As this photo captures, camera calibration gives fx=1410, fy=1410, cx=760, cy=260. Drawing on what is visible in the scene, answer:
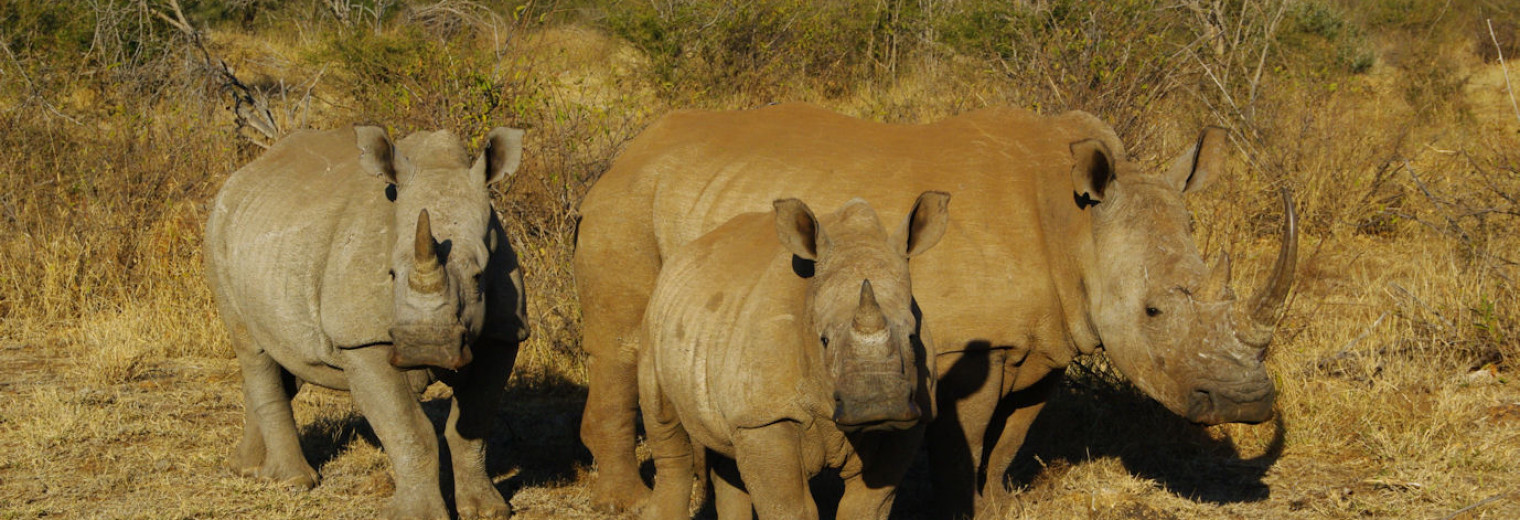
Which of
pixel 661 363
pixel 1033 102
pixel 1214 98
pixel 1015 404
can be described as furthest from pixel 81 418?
pixel 1214 98

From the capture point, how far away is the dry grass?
265 inches

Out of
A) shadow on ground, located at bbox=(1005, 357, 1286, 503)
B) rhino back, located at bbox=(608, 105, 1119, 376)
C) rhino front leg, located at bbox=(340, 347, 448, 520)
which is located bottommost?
shadow on ground, located at bbox=(1005, 357, 1286, 503)

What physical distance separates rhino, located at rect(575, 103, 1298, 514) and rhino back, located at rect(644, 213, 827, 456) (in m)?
0.72

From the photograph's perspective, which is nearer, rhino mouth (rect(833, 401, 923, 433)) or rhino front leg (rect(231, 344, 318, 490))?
rhino mouth (rect(833, 401, 923, 433))

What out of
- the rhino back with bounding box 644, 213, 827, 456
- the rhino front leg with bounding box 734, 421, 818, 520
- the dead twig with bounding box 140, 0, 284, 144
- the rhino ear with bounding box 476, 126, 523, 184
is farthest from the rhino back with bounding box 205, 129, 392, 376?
the dead twig with bounding box 140, 0, 284, 144

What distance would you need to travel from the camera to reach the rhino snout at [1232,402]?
16.8 feet

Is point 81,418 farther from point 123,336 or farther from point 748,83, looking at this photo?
point 748,83

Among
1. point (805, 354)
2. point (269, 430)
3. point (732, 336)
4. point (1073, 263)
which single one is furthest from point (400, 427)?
point (1073, 263)

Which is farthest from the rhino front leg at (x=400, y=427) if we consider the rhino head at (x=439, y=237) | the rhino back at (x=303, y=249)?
the rhino head at (x=439, y=237)

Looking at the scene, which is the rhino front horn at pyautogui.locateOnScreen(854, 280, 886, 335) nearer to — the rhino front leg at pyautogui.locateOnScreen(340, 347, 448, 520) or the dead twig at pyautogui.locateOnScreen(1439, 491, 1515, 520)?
the rhino front leg at pyautogui.locateOnScreen(340, 347, 448, 520)

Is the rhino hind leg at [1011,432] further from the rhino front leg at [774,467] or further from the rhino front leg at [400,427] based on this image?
the rhino front leg at [400,427]

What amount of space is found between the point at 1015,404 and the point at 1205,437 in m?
1.78

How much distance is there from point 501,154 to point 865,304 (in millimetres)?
2494

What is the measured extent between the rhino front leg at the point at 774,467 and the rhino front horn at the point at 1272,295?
5.83ft
